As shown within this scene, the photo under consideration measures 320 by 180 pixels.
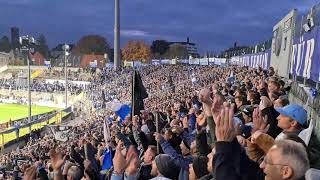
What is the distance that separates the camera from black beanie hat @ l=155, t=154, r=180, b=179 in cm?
378

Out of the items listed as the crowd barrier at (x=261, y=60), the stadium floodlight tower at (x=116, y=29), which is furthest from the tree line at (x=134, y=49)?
the crowd barrier at (x=261, y=60)

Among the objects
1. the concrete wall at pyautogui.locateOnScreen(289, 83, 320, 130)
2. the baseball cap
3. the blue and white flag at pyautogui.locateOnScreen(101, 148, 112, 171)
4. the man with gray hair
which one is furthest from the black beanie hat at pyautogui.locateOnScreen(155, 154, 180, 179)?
the blue and white flag at pyautogui.locateOnScreen(101, 148, 112, 171)

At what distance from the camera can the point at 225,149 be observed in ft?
8.82

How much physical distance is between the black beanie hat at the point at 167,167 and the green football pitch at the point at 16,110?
4584 cm

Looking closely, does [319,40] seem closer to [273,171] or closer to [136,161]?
[136,161]

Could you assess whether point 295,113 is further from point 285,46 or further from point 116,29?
point 116,29

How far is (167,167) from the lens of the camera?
3793 millimetres

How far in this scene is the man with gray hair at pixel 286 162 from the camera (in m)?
2.39

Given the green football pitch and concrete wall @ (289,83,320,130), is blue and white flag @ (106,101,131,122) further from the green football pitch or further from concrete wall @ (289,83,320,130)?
the green football pitch

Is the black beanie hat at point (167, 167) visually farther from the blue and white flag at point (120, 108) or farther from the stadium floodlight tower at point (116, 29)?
the stadium floodlight tower at point (116, 29)

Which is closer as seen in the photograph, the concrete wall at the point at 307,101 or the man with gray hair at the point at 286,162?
the man with gray hair at the point at 286,162

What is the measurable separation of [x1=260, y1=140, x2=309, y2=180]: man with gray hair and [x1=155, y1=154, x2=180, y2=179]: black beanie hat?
4.58 ft

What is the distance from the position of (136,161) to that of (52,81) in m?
68.0

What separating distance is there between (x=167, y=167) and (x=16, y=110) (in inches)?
2117
